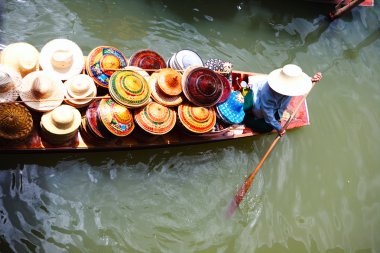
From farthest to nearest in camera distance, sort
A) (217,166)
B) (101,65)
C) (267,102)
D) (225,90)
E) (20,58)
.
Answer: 1. (217,166)
2. (225,90)
3. (267,102)
4. (101,65)
5. (20,58)

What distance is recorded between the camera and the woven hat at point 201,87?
4.86 meters

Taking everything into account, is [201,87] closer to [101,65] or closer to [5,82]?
[101,65]

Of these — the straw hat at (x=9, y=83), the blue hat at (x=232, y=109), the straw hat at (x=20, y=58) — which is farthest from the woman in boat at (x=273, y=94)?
the straw hat at (x=9, y=83)

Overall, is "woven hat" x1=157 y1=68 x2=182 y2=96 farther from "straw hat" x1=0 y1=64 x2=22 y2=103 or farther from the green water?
"straw hat" x1=0 y1=64 x2=22 y2=103

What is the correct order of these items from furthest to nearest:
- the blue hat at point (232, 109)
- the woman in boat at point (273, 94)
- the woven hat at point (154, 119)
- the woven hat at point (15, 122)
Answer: the blue hat at point (232, 109) → the woman in boat at point (273, 94) → the woven hat at point (154, 119) → the woven hat at point (15, 122)

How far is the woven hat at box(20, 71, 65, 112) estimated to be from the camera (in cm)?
422

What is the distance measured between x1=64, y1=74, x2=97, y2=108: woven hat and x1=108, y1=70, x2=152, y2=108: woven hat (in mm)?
233

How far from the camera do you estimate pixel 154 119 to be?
4668 mm

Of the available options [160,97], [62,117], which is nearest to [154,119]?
[160,97]

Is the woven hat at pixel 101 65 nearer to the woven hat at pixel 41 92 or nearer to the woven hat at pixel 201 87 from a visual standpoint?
the woven hat at pixel 41 92

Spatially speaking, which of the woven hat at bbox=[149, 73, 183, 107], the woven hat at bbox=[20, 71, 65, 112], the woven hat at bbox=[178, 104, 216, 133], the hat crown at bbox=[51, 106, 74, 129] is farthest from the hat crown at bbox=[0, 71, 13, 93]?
the woven hat at bbox=[178, 104, 216, 133]

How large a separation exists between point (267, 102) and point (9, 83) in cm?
291

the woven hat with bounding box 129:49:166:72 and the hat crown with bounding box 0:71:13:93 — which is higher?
the woven hat with bounding box 129:49:166:72

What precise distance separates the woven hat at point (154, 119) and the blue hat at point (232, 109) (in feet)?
2.39
